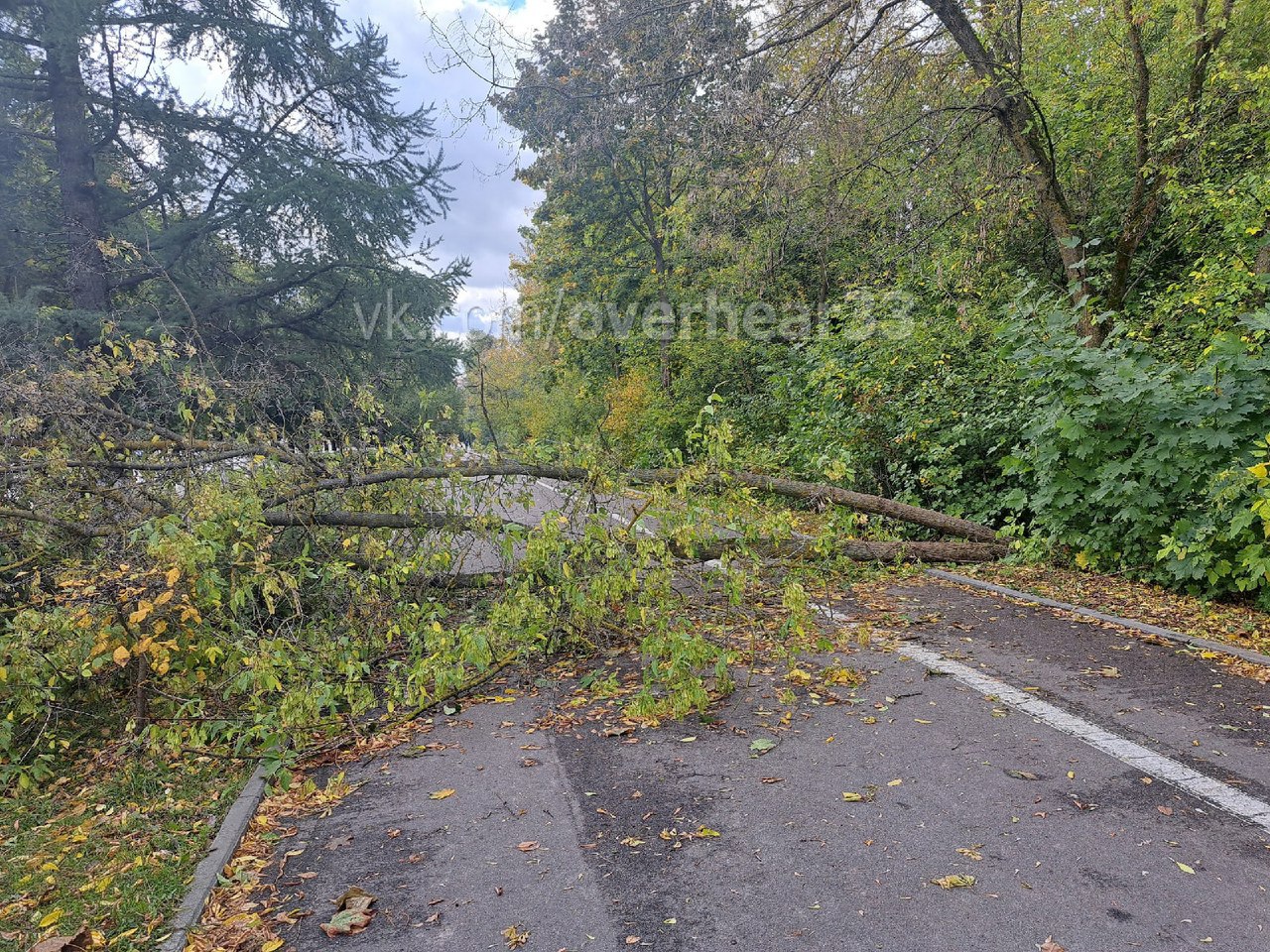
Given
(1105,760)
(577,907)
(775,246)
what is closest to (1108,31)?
(775,246)

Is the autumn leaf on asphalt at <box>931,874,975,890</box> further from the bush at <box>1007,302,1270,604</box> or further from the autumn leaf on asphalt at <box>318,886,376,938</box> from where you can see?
the bush at <box>1007,302,1270,604</box>

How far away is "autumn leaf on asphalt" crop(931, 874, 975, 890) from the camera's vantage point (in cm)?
274

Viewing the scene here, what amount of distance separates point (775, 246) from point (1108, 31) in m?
5.59

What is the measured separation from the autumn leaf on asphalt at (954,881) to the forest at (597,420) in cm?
206

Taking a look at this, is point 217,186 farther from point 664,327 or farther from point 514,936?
point 514,936

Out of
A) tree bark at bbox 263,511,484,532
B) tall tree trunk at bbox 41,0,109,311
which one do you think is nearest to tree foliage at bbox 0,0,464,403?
tall tree trunk at bbox 41,0,109,311

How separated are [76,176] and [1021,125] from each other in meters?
14.5

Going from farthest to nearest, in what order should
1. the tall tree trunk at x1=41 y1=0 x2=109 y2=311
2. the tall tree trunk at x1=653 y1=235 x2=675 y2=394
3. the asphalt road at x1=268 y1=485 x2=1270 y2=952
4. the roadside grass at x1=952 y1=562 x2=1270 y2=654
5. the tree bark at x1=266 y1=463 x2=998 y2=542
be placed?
the tall tree trunk at x1=653 y1=235 x2=675 y2=394, the tall tree trunk at x1=41 y1=0 x2=109 y2=311, the tree bark at x1=266 y1=463 x2=998 y2=542, the roadside grass at x1=952 y1=562 x2=1270 y2=654, the asphalt road at x1=268 y1=485 x2=1270 y2=952

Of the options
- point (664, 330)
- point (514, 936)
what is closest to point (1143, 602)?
point (514, 936)

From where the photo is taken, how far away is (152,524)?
4559 millimetres

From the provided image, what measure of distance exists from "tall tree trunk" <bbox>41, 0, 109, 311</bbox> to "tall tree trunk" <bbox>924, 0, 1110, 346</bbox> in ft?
42.4

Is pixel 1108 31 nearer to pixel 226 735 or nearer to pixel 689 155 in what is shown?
pixel 689 155

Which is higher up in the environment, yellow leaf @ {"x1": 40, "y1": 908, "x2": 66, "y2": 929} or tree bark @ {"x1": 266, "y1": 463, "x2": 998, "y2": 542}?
tree bark @ {"x1": 266, "y1": 463, "x2": 998, "y2": 542}

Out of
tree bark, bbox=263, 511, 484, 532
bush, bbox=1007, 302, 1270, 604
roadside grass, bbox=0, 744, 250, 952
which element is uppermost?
bush, bbox=1007, 302, 1270, 604
